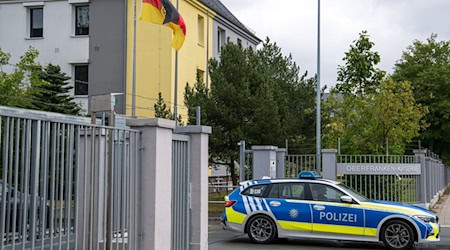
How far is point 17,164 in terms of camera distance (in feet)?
18.2

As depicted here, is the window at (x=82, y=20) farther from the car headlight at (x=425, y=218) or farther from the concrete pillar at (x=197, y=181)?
the concrete pillar at (x=197, y=181)

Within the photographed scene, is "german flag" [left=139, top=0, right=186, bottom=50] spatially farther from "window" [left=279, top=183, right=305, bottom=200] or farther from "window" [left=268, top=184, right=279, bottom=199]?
"window" [left=279, top=183, right=305, bottom=200]

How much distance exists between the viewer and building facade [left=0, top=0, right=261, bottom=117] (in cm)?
3175

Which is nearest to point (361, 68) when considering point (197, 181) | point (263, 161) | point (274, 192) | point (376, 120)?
point (376, 120)

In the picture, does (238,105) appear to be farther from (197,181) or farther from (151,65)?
(197,181)

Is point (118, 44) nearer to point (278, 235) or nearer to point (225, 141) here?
point (225, 141)

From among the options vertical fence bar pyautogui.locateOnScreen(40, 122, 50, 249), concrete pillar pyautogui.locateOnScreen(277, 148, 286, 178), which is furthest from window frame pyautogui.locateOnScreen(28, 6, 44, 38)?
vertical fence bar pyautogui.locateOnScreen(40, 122, 50, 249)

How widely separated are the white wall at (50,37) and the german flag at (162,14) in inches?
634

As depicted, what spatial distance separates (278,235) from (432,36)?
4142 cm

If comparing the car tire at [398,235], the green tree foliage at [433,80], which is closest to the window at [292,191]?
the car tire at [398,235]

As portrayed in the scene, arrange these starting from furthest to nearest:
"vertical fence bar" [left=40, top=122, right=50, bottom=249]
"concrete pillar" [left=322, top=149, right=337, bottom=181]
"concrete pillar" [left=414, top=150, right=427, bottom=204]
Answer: "concrete pillar" [left=414, top=150, right=427, bottom=204] < "concrete pillar" [left=322, top=149, right=337, bottom=181] < "vertical fence bar" [left=40, top=122, right=50, bottom=249]

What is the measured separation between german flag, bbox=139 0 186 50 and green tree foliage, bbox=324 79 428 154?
10520 mm

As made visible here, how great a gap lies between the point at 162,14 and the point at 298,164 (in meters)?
8.03

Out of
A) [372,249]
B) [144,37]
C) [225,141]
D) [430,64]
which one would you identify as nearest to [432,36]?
[430,64]
